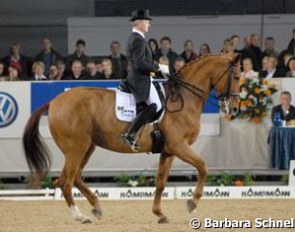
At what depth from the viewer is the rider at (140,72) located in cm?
1213

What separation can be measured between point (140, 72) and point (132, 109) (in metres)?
0.54

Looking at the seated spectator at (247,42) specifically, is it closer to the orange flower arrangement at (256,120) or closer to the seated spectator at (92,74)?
the orange flower arrangement at (256,120)

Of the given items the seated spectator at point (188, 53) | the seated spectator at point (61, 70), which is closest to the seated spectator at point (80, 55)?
the seated spectator at point (61, 70)

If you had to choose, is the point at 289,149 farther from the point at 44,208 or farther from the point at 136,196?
the point at 44,208

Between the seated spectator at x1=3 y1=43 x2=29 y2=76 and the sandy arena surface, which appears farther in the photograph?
the seated spectator at x1=3 y1=43 x2=29 y2=76

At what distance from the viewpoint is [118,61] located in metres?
18.0

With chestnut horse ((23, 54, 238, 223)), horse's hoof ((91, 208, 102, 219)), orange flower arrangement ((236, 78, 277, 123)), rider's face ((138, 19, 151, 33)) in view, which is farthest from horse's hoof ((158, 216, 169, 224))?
orange flower arrangement ((236, 78, 277, 123))

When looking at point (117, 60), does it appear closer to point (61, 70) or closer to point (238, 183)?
point (61, 70)

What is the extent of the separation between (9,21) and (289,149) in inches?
275

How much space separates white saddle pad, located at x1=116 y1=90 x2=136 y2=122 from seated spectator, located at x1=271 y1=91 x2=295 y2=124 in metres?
4.64

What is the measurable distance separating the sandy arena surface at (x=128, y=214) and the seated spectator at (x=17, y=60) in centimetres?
346

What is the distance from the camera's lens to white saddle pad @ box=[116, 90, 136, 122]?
41.0 feet

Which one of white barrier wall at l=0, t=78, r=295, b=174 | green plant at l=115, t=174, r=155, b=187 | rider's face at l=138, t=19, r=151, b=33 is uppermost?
rider's face at l=138, t=19, r=151, b=33

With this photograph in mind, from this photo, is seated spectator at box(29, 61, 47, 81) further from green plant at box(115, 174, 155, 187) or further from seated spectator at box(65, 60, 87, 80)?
green plant at box(115, 174, 155, 187)
